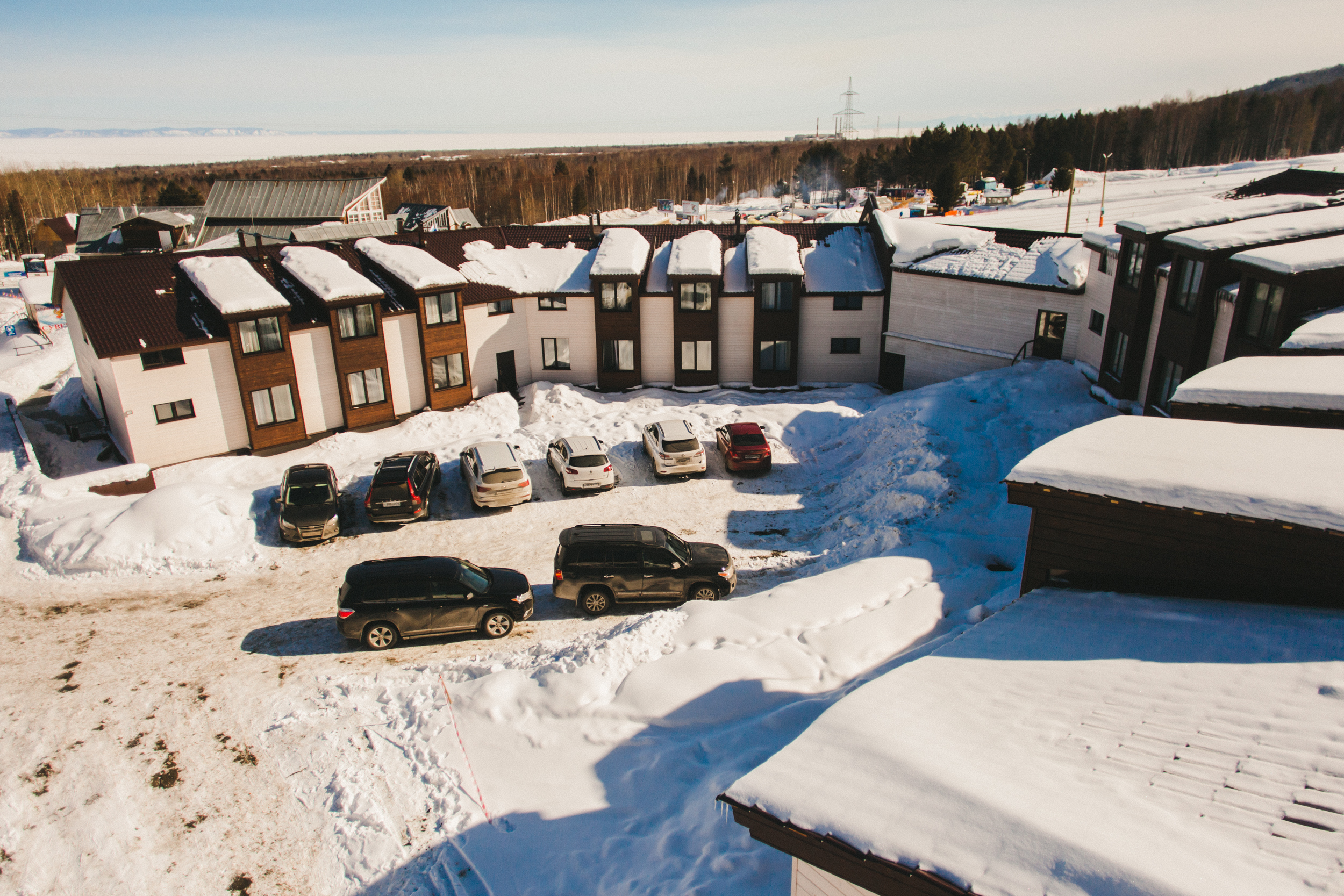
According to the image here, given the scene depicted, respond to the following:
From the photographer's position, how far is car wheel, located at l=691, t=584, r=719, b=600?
743 inches

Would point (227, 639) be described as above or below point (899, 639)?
below

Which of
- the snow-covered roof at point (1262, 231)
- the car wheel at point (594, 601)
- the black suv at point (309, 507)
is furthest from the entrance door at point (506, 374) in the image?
the snow-covered roof at point (1262, 231)

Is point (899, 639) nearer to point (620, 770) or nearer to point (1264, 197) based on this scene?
point (620, 770)

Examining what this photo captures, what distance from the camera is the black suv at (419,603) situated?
16875 millimetres

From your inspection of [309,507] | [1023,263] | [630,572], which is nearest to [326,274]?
[309,507]

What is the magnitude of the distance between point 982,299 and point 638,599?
71.0 feet

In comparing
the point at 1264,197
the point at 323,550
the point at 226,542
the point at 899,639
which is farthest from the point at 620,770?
the point at 1264,197

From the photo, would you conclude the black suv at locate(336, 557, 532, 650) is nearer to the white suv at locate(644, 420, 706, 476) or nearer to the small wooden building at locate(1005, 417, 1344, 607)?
the white suv at locate(644, 420, 706, 476)

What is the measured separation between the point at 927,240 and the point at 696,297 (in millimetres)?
10945

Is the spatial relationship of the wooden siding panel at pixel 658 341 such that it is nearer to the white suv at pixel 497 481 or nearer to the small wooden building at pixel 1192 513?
the white suv at pixel 497 481

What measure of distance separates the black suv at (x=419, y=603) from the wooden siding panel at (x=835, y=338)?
22.2m

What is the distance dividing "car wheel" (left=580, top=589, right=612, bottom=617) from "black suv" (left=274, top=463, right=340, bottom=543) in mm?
8757

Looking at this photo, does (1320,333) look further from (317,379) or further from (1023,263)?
(317,379)

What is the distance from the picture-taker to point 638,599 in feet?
61.9
